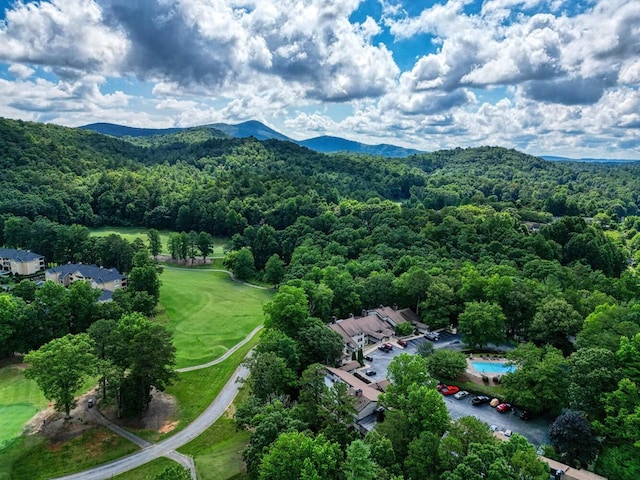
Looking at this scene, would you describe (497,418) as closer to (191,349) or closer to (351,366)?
(351,366)

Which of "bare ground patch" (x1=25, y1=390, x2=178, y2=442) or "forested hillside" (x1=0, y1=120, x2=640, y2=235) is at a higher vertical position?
"forested hillside" (x1=0, y1=120, x2=640, y2=235)

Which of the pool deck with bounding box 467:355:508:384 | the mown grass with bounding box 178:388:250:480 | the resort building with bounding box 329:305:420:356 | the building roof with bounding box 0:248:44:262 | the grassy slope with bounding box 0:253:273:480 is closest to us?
the mown grass with bounding box 178:388:250:480

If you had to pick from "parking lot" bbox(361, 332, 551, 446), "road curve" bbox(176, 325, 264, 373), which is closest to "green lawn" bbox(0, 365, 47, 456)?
"road curve" bbox(176, 325, 264, 373)

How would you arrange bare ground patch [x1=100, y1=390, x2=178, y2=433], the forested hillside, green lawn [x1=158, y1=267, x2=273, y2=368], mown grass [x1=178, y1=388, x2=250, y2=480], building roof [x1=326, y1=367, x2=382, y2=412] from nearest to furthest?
mown grass [x1=178, y1=388, x2=250, y2=480] → building roof [x1=326, y1=367, x2=382, y2=412] → bare ground patch [x1=100, y1=390, x2=178, y2=433] → green lawn [x1=158, y1=267, x2=273, y2=368] → the forested hillside

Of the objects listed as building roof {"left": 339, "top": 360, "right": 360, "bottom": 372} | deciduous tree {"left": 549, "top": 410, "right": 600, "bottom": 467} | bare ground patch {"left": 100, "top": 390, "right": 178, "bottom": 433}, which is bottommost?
bare ground patch {"left": 100, "top": 390, "right": 178, "bottom": 433}

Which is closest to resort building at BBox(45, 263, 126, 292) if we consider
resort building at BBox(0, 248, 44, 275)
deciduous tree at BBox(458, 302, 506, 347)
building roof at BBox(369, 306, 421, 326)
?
resort building at BBox(0, 248, 44, 275)

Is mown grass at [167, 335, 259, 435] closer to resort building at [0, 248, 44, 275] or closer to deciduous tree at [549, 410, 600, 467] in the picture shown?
deciduous tree at [549, 410, 600, 467]

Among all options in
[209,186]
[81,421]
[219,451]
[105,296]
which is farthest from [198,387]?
[209,186]

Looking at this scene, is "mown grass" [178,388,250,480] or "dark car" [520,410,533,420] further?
"dark car" [520,410,533,420]
